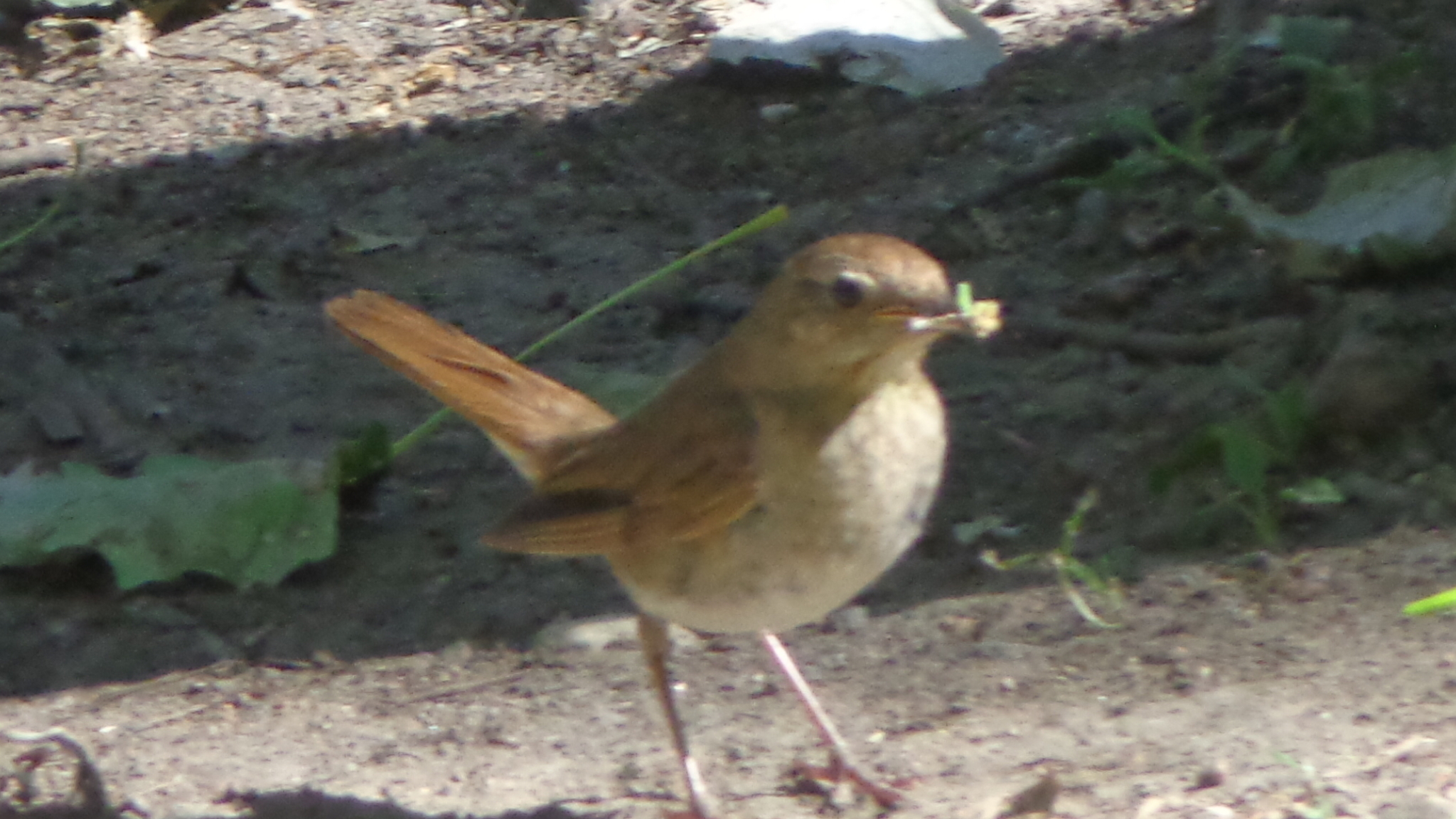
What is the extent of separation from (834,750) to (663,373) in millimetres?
2033

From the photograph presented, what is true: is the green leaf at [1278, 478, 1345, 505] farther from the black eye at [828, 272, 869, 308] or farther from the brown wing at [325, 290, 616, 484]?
the brown wing at [325, 290, 616, 484]

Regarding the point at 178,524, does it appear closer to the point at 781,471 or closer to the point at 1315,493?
the point at 781,471

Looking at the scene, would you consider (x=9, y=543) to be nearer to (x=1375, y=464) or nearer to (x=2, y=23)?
(x=1375, y=464)

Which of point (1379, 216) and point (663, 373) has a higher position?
point (1379, 216)

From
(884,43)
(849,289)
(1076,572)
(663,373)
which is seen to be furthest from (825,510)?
(884,43)

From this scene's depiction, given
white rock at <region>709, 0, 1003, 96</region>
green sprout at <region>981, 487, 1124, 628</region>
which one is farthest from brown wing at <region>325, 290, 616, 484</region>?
white rock at <region>709, 0, 1003, 96</region>

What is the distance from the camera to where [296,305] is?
18.8 feet

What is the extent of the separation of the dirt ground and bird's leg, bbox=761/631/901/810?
0.05m

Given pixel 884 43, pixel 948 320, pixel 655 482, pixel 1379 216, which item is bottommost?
pixel 655 482

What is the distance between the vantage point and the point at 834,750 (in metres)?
3.31

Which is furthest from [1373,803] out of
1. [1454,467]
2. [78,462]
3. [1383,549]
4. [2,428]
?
[2,428]

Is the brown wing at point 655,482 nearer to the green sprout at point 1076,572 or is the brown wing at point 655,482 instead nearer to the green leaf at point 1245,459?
the green sprout at point 1076,572

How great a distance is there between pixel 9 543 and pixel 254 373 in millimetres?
1152

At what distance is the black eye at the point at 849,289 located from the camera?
2.94m
